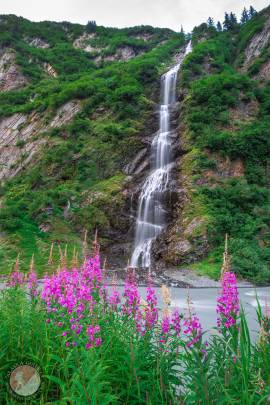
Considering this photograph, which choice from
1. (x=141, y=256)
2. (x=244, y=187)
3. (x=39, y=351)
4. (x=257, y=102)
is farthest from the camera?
(x=257, y=102)

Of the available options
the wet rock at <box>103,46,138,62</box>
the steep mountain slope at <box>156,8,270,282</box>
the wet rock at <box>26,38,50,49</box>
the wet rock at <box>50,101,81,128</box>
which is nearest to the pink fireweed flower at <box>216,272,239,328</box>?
the steep mountain slope at <box>156,8,270,282</box>

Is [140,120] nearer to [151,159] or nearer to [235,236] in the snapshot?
[151,159]

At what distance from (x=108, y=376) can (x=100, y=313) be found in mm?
917

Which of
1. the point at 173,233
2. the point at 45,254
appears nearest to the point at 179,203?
the point at 173,233

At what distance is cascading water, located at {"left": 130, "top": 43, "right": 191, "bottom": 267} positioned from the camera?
85.3 ft

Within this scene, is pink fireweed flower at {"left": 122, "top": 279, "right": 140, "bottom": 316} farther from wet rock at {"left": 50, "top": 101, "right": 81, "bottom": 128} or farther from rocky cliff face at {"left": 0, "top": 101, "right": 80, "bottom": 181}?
wet rock at {"left": 50, "top": 101, "right": 81, "bottom": 128}

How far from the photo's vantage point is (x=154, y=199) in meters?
28.9

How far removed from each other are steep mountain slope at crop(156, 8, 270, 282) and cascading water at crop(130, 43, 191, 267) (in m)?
1.18

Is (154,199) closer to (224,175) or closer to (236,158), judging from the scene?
(224,175)

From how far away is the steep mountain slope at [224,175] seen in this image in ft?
78.7

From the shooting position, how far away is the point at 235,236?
24.8 metres

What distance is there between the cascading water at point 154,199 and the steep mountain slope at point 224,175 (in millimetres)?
1183

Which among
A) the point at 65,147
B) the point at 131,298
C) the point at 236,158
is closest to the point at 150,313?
the point at 131,298

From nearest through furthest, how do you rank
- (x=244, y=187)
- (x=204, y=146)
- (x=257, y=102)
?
(x=244, y=187) → (x=204, y=146) → (x=257, y=102)
